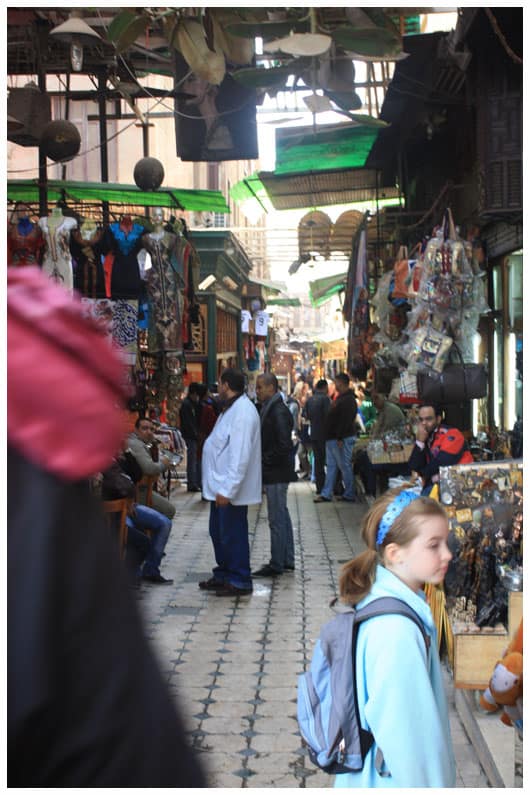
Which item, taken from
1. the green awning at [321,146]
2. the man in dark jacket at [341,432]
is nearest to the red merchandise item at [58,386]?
the green awning at [321,146]

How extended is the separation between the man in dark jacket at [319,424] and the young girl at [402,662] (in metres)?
13.2

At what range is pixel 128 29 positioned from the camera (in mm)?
5145

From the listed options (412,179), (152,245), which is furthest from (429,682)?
(412,179)

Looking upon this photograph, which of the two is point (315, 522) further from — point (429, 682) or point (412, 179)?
point (429, 682)

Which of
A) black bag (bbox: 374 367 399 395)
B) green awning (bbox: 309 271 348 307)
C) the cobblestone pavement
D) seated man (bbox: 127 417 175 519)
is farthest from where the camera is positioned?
green awning (bbox: 309 271 348 307)

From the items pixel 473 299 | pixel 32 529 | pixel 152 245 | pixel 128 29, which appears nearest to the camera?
pixel 32 529

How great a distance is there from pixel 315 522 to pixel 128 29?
31.5 feet

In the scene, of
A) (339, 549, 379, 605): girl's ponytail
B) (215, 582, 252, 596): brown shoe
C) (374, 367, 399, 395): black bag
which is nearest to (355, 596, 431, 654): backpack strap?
(339, 549, 379, 605): girl's ponytail

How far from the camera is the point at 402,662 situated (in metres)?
Result: 2.60

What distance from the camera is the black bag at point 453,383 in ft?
27.7

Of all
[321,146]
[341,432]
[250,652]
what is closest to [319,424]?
[341,432]

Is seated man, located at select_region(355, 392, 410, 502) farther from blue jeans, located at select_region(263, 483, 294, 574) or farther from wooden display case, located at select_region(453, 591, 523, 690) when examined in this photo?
wooden display case, located at select_region(453, 591, 523, 690)

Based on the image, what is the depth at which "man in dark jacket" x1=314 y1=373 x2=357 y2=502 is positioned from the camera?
15289 mm

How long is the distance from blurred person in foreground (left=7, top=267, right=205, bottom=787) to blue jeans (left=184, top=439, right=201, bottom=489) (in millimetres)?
15504
